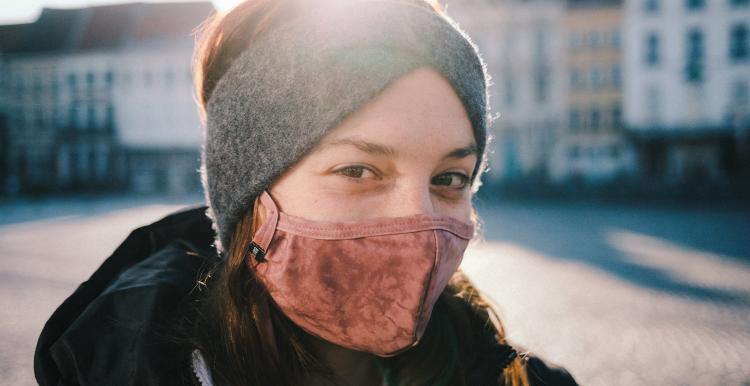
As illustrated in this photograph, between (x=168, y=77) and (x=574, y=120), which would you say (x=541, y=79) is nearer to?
(x=574, y=120)

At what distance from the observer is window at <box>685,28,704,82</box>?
93.1 ft

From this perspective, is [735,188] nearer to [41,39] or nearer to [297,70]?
[297,70]

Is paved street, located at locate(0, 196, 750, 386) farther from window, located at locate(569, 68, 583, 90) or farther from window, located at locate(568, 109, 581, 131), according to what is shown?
window, located at locate(569, 68, 583, 90)

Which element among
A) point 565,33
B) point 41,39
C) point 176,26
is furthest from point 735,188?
point 41,39

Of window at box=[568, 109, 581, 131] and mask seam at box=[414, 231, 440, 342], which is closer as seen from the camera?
mask seam at box=[414, 231, 440, 342]

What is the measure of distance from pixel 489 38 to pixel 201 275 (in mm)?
32469

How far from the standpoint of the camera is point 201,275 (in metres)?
1.33

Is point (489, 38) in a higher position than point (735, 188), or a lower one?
higher

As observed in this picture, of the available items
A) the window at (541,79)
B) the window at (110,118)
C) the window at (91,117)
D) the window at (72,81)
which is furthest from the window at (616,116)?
the window at (72,81)

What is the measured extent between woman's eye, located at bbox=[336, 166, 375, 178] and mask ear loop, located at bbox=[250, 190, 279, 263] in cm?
19

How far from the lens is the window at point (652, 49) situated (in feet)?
96.4

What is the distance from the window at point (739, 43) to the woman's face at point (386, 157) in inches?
1352

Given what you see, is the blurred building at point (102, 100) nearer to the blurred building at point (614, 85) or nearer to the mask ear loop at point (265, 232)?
the blurred building at point (614, 85)

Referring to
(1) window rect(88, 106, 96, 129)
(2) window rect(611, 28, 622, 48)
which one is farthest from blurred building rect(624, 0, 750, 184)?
(1) window rect(88, 106, 96, 129)
